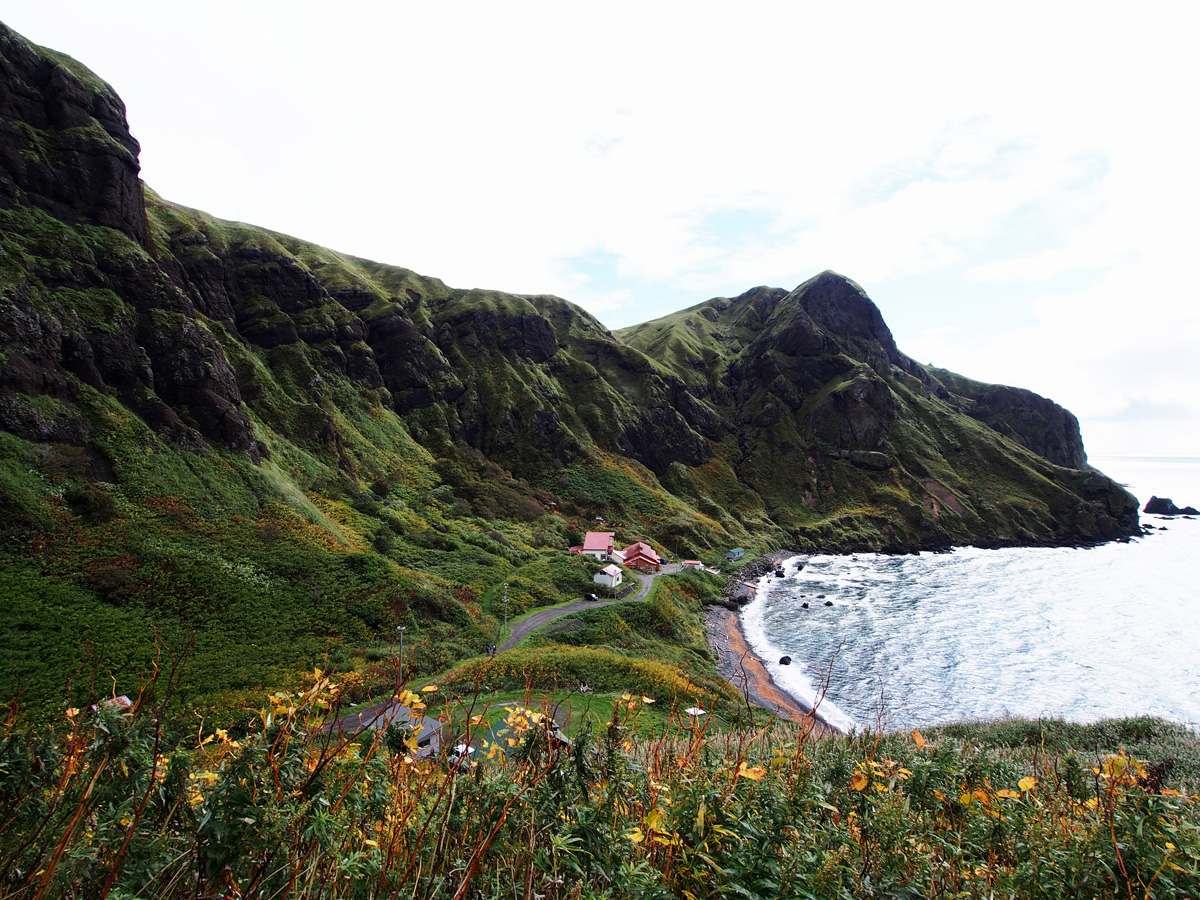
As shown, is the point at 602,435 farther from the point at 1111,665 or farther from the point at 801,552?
the point at 1111,665

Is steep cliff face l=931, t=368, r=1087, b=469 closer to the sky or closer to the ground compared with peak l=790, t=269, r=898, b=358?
closer to the ground

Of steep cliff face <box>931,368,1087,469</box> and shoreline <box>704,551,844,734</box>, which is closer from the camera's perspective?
shoreline <box>704,551,844,734</box>

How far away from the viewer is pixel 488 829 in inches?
135

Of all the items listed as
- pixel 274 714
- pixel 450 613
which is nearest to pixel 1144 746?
pixel 274 714

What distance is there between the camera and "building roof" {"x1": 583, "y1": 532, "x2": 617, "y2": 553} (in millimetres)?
59750

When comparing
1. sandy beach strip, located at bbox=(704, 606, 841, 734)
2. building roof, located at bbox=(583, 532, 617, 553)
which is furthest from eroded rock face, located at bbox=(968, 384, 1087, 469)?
building roof, located at bbox=(583, 532, 617, 553)

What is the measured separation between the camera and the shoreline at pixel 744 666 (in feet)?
110

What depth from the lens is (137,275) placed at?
42875 mm

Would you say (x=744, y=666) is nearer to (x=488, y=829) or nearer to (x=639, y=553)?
(x=488, y=829)

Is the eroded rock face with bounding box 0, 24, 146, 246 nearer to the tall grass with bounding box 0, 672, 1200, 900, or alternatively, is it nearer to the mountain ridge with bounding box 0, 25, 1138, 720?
the mountain ridge with bounding box 0, 25, 1138, 720

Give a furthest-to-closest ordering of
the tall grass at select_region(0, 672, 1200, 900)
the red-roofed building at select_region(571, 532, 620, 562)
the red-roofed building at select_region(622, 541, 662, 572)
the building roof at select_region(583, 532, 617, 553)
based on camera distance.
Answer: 1. the red-roofed building at select_region(622, 541, 662, 572)
2. the building roof at select_region(583, 532, 617, 553)
3. the red-roofed building at select_region(571, 532, 620, 562)
4. the tall grass at select_region(0, 672, 1200, 900)

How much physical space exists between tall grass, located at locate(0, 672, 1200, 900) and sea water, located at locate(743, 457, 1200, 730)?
19.4 metres

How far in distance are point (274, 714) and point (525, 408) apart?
88.0 meters

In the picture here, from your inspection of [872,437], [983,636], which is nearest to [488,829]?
[983,636]
